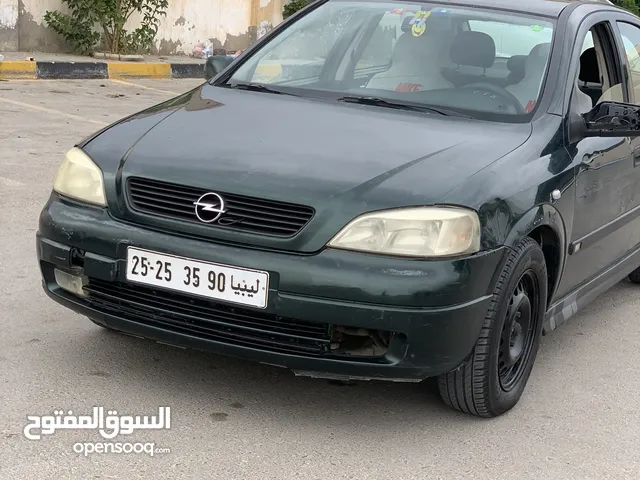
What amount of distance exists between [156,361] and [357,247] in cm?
110

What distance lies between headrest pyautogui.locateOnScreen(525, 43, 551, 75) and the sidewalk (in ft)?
28.4

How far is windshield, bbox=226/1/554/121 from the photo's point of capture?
4.13m

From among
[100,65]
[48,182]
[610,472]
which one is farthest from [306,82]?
[100,65]

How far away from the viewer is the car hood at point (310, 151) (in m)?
3.29

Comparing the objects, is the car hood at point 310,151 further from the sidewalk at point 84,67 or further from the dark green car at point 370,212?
the sidewalk at point 84,67

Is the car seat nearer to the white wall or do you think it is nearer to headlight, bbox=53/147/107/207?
headlight, bbox=53/147/107/207

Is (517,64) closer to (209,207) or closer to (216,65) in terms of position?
(216,65)

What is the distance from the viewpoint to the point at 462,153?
3551 millimetres

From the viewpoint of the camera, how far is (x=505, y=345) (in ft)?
11.8

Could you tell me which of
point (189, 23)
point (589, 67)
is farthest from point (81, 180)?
point (189, 23)

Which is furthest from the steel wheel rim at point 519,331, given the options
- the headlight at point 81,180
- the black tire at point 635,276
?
the black tire at point 635,276

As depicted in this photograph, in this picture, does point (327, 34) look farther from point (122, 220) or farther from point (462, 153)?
point (122, 220)

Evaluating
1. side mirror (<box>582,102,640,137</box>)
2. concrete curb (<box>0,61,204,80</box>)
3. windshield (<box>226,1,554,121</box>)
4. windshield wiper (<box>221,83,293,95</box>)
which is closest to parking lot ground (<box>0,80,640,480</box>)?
windshield wiper (<box>221,83,293,95</box>)

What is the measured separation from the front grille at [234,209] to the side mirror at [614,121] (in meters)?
1.39
